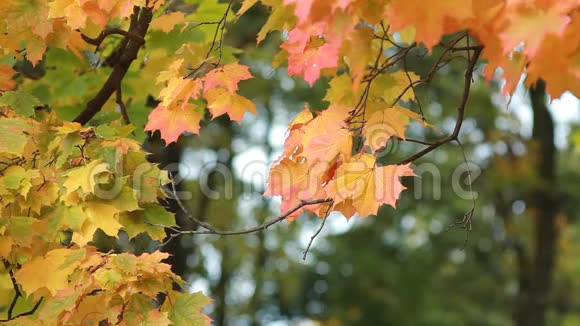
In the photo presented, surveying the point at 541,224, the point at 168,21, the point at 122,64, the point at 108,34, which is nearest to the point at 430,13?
the point at 168,21

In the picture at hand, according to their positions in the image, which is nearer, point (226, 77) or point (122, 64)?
point (226, 77)

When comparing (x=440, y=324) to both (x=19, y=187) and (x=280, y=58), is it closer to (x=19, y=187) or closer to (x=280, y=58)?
(x=280, y=58)

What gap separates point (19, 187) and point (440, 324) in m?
12.1

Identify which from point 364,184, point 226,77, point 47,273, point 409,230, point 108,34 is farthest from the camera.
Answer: point 409,230

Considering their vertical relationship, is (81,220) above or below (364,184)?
below

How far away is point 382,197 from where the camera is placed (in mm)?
3045

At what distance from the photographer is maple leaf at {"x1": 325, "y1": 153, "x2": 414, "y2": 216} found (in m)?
3.03

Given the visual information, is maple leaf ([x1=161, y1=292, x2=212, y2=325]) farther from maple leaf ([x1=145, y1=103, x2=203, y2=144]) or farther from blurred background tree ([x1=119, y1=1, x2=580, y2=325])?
blurred background tree ([x1=119, y1=1, x2=580, y2=325])

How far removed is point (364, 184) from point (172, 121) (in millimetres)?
1021

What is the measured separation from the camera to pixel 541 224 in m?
11.4

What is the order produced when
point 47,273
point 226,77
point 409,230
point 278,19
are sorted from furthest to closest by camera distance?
point 409,230 < point 278,19 < point 226,77 < point 47,273

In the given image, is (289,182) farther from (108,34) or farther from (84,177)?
(108,34)

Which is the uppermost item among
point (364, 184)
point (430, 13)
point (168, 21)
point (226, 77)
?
point (168, 21)

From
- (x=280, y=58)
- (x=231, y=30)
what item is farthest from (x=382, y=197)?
(x=231, y=30)
